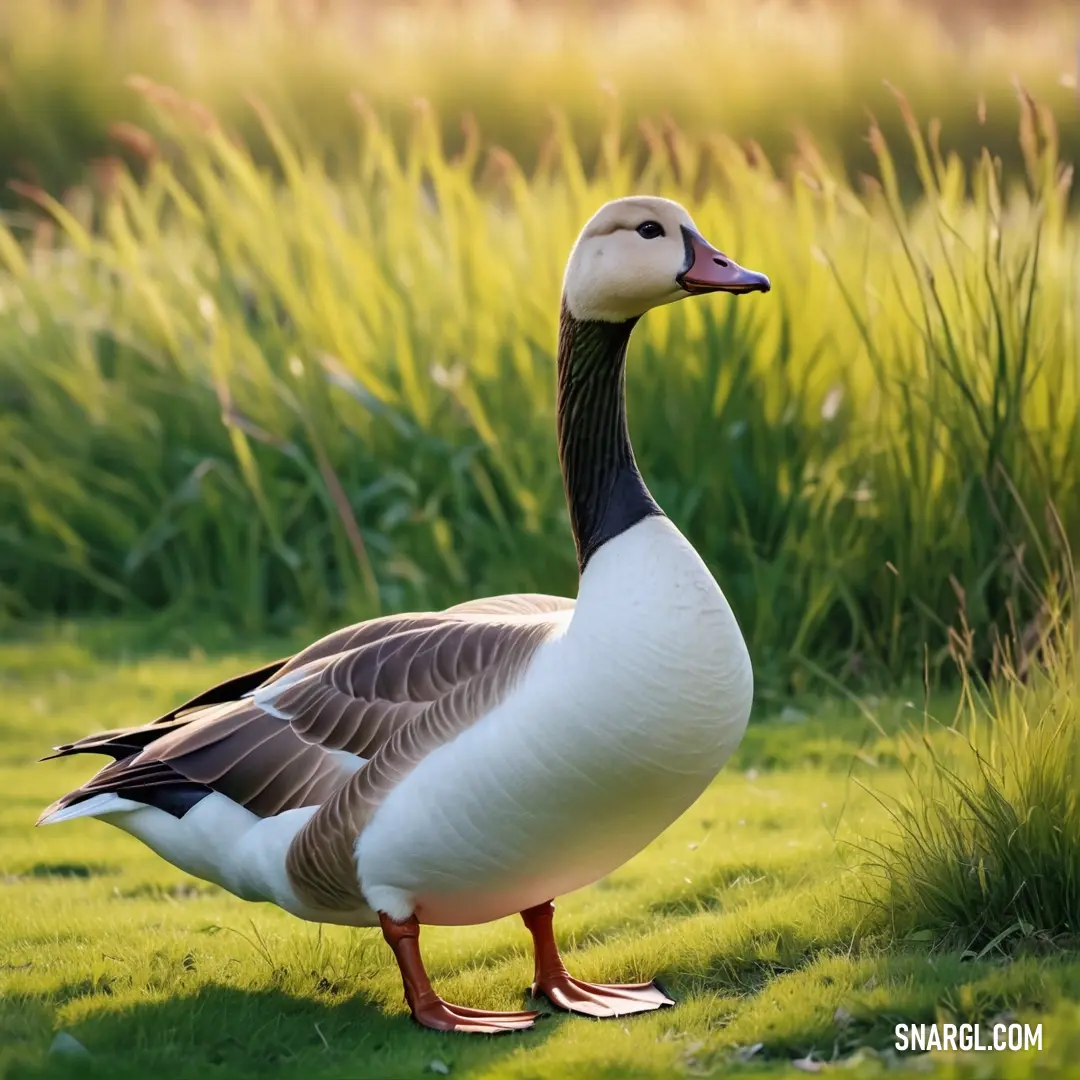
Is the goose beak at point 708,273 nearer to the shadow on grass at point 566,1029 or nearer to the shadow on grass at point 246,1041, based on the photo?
the shadow on grass at point 566,1029

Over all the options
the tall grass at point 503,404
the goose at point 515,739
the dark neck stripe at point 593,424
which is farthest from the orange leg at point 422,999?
the tall grass at point 503,404

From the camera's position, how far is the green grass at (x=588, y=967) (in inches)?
151

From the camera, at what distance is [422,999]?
4.18 meters

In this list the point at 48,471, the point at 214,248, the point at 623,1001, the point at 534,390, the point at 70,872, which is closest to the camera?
the point at 623,1001

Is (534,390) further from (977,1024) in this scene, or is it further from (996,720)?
(977,1024)

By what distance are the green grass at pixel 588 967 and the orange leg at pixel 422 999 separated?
0.05 metres

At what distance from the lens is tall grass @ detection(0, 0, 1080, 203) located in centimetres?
1703

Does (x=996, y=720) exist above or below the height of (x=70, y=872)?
above

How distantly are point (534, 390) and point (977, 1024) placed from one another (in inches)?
178

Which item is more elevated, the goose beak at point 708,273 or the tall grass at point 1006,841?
the goose beak at point 708,273

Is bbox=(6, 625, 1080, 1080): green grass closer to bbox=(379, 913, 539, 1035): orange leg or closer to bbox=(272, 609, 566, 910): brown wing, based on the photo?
bbox=(379, 913, 539, 1035): orange leg

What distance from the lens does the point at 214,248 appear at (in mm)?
9922

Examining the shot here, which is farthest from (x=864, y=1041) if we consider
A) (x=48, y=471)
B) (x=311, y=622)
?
(x=48, y=471)

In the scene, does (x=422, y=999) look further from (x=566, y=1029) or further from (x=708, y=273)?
(x=708, y=273)
